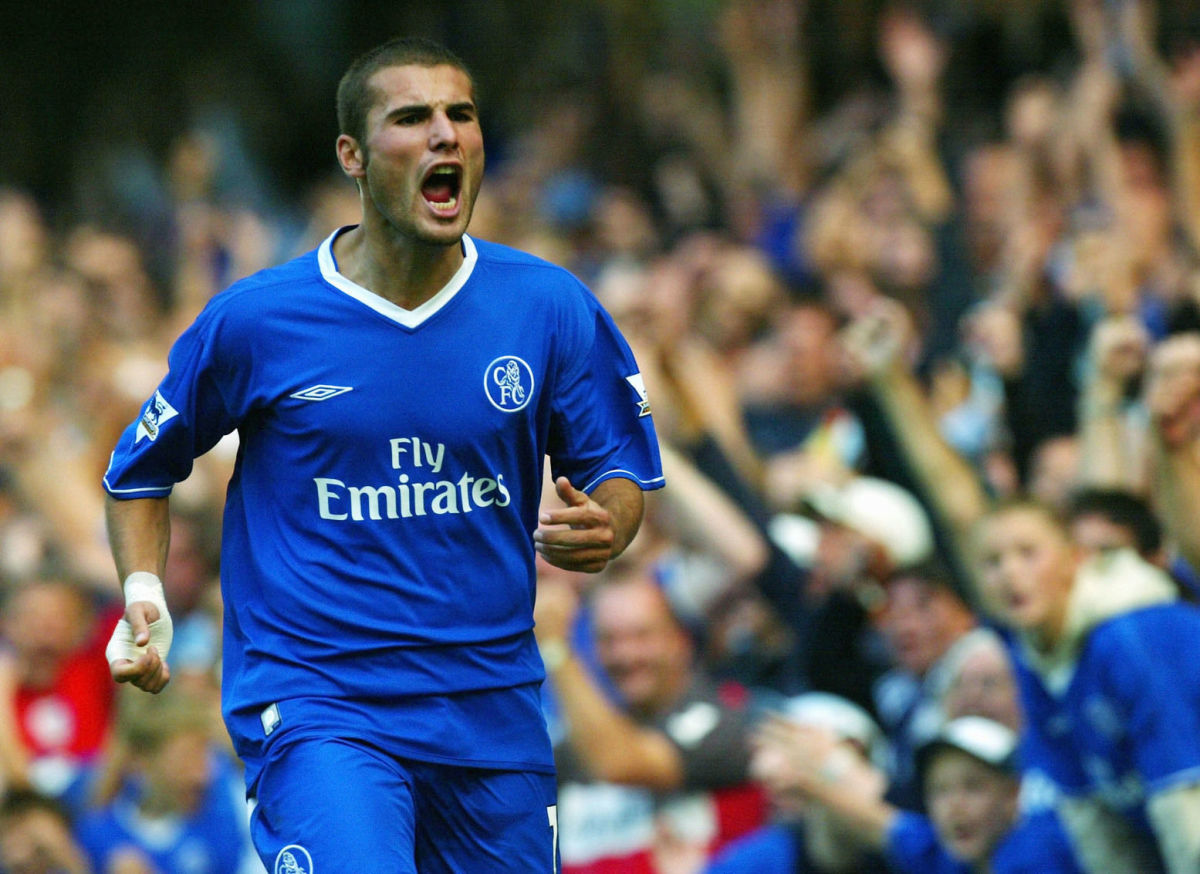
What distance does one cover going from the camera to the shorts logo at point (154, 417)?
4113 millimetres

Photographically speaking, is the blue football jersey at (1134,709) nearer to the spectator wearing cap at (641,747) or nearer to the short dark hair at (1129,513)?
the short dark hair at (1129,513)

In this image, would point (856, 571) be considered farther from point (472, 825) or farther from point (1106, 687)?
point (472, 825)

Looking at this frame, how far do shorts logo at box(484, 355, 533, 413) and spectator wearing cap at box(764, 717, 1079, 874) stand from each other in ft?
6.83

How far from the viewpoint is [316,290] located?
412 centimetres

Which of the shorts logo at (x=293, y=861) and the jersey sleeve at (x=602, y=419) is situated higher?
the jersey sleeve at (x=602, y=419)

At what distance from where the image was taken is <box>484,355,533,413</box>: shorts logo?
410 centimetres

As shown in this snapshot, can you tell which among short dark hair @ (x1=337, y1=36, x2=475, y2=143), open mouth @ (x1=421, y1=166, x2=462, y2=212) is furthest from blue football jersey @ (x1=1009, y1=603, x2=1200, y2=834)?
short dark hair @ (x1=337, y1=36, x2=475, y2=143)

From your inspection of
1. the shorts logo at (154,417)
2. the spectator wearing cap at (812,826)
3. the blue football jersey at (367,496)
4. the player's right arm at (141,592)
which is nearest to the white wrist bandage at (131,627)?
the player's right arm at (141,592)

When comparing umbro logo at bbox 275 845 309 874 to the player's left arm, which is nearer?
umbro logo at bbox 275 845 309 874

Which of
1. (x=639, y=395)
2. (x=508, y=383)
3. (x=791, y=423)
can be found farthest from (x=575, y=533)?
(x=791, y=423)

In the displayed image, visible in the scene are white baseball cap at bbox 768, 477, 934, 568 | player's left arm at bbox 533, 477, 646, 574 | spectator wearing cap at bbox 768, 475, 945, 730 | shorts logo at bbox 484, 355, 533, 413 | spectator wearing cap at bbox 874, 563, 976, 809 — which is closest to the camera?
player's left arm at bbox 533, 477, 646, 574

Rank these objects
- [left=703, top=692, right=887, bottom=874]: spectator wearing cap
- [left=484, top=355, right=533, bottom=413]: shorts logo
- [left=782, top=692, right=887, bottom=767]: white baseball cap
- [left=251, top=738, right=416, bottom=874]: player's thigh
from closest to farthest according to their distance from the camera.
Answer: [left=251, top=738, right=416, bottom=874]: player's thigh → [left=484, top=355, right=533, bottom=413]: shorts logo → [left=703, top=692, right=887, bottom=874]: spectator wearing cap → [left=782, top=692, right=887, bottom=767]: white baseball cap

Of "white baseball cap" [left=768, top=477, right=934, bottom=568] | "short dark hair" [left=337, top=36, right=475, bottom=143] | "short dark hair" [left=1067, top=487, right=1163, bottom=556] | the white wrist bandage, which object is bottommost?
the white wrist bandage

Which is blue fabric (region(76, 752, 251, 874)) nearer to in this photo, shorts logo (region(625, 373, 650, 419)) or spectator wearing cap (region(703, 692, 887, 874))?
spectator wearing cap (region(703, 692, 887, 874))
